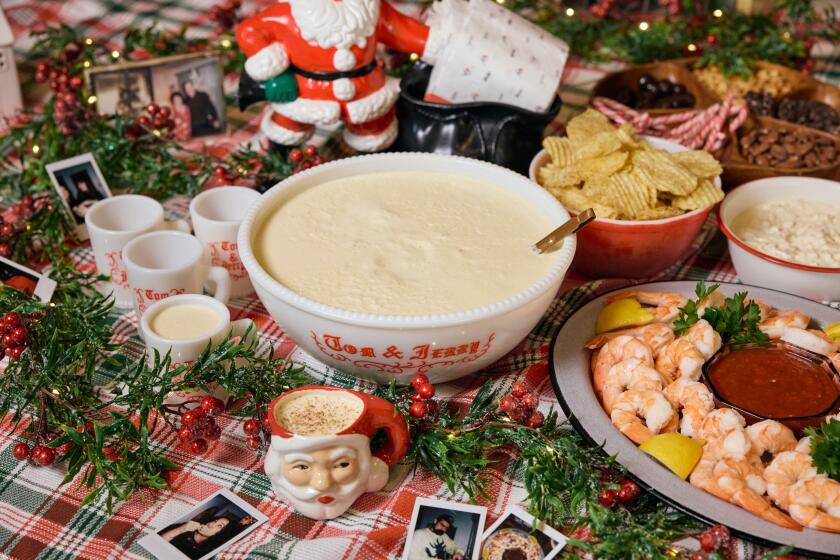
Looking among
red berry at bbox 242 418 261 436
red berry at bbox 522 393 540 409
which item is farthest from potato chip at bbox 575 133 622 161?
red berry at bbox 242 418 261 436

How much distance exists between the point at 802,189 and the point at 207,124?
4.32 ft

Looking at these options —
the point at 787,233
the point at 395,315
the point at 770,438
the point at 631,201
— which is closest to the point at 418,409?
the point at 395,315

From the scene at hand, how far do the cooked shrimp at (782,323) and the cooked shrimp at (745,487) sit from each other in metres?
0.28

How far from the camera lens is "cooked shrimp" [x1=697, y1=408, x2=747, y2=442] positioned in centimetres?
111

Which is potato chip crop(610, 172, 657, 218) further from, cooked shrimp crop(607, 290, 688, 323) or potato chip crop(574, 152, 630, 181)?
cooked shrimp crop(607, 290, 688, 323)

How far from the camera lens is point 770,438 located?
3.60 ft

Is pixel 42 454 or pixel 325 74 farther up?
pixel 325 74

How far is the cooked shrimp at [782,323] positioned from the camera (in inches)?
50.5

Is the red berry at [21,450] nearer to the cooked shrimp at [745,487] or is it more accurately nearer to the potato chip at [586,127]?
the cooked shrimp at [745,487]

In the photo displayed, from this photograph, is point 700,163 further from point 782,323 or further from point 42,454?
point 42,454

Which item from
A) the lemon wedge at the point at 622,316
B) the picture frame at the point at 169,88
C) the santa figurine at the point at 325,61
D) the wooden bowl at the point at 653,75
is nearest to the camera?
the lemon wedge at the point at 622,316

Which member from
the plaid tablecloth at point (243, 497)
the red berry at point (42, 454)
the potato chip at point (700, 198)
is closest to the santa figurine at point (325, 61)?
the plaid tablecloth at point (243, 497)

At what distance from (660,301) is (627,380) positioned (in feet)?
0.71

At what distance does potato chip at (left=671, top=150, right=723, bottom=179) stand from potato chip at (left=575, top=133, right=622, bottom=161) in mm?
134
